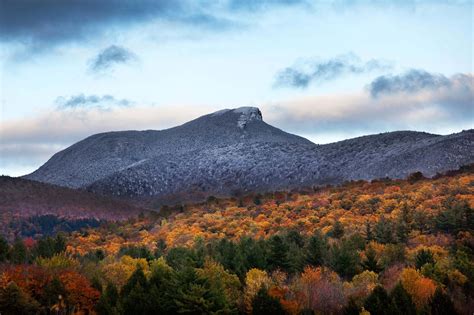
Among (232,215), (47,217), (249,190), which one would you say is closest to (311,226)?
(232,215)

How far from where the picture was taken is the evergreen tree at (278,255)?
7169 cm

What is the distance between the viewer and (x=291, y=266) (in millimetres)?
71938

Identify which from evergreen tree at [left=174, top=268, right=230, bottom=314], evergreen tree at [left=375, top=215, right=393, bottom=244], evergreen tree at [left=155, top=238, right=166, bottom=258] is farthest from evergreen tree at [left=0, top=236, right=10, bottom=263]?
evergreen tree at [left=375, top=215, right=393, bottom=244]

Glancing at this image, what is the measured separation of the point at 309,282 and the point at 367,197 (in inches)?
1667

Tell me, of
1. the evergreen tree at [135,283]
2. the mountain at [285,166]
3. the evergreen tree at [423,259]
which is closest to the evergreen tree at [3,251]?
the evergreen tree at [135,283]

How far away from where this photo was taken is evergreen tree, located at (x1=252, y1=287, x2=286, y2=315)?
54.5m

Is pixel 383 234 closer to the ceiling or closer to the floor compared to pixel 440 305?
closer to the ceiling

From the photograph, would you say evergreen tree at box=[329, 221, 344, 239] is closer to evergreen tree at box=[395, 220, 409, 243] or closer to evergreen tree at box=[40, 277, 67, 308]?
evergreen tree at box=[395, 220, 409, 243]

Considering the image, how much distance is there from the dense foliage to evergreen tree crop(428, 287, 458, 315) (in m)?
0.09

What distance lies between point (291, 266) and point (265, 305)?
690 inches

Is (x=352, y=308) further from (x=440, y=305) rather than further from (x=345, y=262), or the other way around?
(x=345, y=262)

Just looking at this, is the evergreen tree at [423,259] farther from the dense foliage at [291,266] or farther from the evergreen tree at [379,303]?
the evergreen tree at [379,303]

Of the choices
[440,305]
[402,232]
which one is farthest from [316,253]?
[440,305]

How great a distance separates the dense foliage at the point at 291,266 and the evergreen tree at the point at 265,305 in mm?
75
